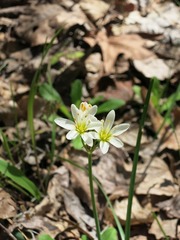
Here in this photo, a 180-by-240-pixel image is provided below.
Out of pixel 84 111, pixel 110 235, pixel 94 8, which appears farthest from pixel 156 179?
pixel 94 8

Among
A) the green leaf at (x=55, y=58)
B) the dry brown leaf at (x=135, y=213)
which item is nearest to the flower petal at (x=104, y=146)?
the dry brown leaf at (x=135, y=213)

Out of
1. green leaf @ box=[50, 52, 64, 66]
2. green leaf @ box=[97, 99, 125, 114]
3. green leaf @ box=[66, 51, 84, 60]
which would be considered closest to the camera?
green leaf @ box=[97, 99, 125, 114]

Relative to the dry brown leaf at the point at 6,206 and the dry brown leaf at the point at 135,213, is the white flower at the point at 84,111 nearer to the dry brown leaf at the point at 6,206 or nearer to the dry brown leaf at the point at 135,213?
the dry brown leaf at the point at 6,206

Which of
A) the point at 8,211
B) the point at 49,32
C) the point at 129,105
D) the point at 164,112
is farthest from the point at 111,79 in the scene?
the point at 8,211

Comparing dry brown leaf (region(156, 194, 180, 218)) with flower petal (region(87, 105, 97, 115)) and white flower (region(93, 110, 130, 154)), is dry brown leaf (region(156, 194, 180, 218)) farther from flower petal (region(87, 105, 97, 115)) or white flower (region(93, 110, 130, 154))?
flower petal (region(87, 105, 97, 115))

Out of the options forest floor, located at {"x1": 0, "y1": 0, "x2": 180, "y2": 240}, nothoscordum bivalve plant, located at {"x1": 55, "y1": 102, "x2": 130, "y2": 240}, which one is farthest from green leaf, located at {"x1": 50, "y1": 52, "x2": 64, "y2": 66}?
nothoscordum bivalve plant, located at {"x1": 55, "y1": 102, "x2": 130, "y2": 240}

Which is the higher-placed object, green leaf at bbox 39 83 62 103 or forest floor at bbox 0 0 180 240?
green leaf at bbox 39 83 62 103

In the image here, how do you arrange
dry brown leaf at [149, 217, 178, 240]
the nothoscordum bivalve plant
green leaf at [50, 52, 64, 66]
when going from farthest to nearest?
green leaf at [50, 52, 64, 66], dry brown leaf at [149, 217, 178, 240], the nothoscordum bivalve plant
